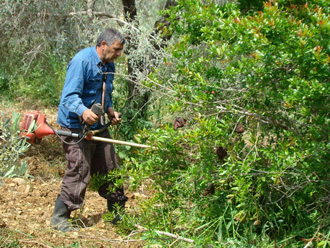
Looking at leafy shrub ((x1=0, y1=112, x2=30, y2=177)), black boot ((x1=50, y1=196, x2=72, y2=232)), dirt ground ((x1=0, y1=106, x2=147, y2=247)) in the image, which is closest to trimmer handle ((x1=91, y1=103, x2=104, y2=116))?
leafy shrub ((x1=0, y1=112, x2=30, y2=177))

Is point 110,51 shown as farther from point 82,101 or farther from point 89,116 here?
point 89,116

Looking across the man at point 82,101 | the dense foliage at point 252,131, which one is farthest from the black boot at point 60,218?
the dense foliage at point 252,131

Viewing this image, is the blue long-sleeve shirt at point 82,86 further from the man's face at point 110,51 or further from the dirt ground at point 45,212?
the dirt ground at point 45,212

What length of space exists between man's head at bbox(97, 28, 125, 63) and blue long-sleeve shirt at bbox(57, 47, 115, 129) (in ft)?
0.22

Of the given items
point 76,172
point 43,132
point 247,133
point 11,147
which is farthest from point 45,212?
point 247,133

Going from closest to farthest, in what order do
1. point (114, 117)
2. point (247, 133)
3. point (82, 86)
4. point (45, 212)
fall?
point (247, 133) < point (82, 86) < point (114, 117) < point (45, 212)

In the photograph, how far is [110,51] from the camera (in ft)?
14.2

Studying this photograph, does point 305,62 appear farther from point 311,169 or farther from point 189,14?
point 189,14

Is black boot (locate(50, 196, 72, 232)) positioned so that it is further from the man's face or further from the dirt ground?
the man's face

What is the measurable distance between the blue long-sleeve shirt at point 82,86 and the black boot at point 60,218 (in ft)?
2.71

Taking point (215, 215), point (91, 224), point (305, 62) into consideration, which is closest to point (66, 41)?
point (91, 224)

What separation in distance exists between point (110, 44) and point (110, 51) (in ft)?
0.24

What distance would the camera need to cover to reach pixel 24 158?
19.8 ft

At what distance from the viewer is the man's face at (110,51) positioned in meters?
4.30
